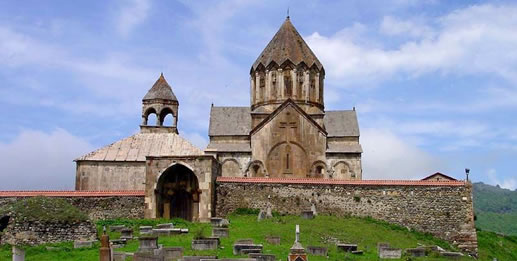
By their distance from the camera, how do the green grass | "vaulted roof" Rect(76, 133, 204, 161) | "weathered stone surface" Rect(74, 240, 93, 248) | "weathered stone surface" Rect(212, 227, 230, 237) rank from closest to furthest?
the green grass
"weathered stone surface" Rect(74, 240, 93, 248)
"weathered stone surface" Rect(212, 227, 230, 237)
"vaulted roof" Rect(76, 133, 204, 161)

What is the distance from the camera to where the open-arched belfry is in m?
31.6

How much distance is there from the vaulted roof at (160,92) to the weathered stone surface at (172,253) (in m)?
18.5

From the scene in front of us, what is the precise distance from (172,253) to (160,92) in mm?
19068

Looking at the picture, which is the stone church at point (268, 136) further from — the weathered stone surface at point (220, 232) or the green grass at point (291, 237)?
the weathered stone surface at point (220, 232)

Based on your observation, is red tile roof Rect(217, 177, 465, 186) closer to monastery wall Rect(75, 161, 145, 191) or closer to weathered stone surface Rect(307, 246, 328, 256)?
monastery wall Rect(75, 161, 145, 191)

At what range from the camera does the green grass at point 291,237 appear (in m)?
17.5

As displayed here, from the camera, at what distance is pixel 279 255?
55.1 feet

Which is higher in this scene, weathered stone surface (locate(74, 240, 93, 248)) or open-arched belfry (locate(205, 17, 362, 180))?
open-arched belfry (locate(205, 17, 362, 180))

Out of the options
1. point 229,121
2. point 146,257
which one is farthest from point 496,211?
point 146,257

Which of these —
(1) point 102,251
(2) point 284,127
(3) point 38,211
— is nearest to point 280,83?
(2) point 284,127

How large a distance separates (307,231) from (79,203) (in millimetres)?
9340

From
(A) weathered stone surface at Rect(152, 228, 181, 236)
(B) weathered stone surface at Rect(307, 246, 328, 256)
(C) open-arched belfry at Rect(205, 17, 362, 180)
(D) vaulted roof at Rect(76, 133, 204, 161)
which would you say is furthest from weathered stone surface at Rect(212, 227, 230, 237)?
(D) vaulted roof at Rect(76, 133, 204, 161)

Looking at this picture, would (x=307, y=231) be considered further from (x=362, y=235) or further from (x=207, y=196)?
(x=207, y=196)

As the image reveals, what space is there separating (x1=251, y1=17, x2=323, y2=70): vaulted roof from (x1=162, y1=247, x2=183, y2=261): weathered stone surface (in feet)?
59.7
